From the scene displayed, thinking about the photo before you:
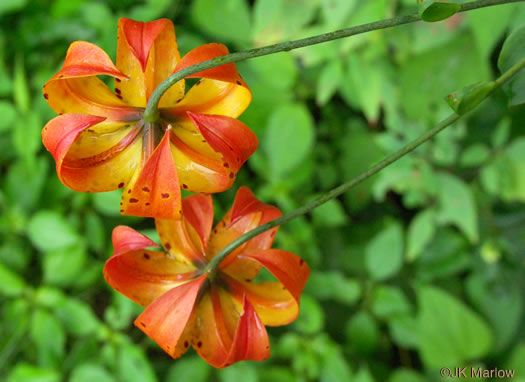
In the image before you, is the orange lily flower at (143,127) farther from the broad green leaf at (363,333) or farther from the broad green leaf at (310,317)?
the broad green leaf at (363,333)

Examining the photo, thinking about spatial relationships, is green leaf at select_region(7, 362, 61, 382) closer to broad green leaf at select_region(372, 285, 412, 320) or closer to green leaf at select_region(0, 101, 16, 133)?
green leaf at select_region(0, 101, 16, 133)

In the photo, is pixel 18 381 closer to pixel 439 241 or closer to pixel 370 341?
pixel 370 341

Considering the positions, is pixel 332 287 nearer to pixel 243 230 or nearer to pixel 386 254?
pixel 386 254

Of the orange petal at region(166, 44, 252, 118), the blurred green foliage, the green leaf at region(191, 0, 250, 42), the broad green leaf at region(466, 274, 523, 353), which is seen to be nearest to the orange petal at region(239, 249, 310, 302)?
the orange petal at region(166, 44, 252, 118)

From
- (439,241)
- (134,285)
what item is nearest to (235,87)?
(134,285)

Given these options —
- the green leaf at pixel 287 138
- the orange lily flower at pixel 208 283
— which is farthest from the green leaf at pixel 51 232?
the orange lily flower at pixel 208 283

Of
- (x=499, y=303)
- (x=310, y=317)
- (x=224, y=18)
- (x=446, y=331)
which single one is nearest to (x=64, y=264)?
(x=310, y=317)
